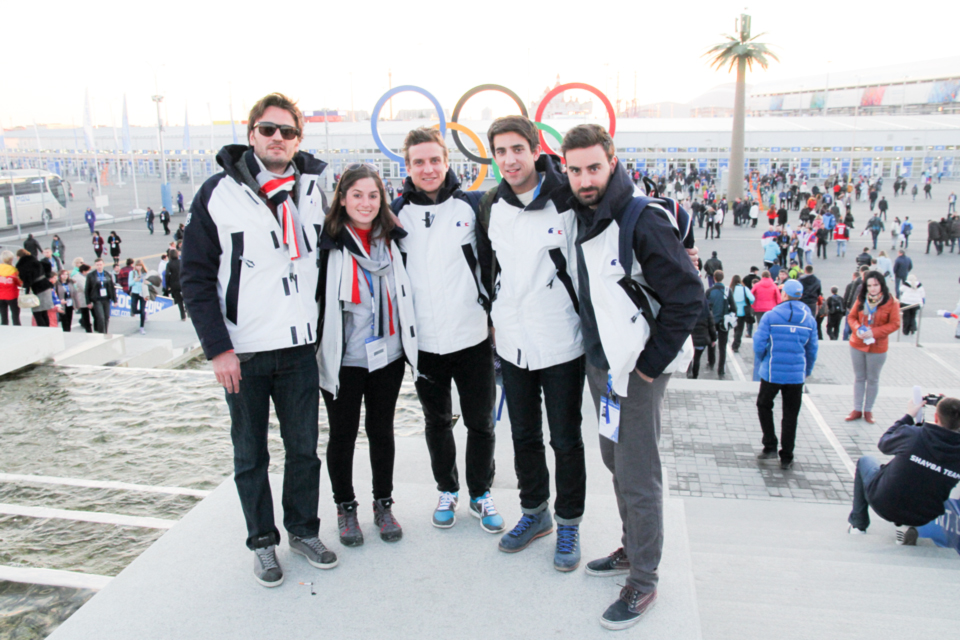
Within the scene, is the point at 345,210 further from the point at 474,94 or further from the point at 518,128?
the point at 474,94

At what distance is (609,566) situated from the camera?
8.59 ft

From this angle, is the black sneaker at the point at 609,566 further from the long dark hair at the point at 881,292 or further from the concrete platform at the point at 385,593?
the long dark hair at the point at 881,292

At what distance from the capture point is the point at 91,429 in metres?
5.37

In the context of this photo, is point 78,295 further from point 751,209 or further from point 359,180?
point 751,209

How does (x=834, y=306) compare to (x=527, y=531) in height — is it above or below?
below

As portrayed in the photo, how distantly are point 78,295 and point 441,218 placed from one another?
A: 11.2 m

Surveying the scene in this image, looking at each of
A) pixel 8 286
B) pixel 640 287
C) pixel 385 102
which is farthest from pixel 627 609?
pixel 8 286

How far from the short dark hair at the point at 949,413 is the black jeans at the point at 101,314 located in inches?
494

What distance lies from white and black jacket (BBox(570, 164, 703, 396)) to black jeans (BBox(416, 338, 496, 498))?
0.74 m

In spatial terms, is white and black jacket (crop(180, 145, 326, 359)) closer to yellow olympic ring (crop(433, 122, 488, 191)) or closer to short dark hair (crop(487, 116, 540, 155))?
short dark hair (crop(487, 116, 540, 155))

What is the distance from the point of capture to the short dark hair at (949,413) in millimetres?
3742

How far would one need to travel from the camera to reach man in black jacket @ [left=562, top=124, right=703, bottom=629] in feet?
7.54

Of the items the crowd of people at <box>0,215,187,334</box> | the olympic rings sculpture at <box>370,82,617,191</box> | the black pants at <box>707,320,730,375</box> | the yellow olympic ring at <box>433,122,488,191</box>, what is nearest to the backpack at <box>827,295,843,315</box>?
the black pants at <box>707,320,730,375</box>

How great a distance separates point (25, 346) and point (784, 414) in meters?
8.05
